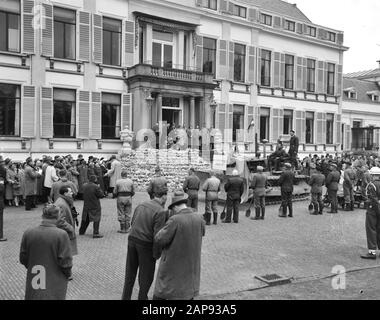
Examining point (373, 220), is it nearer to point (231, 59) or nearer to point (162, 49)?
point (162, 49)

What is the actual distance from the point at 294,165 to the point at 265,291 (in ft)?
46.1

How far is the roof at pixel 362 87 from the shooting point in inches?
1784

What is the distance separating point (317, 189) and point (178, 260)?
1121cm

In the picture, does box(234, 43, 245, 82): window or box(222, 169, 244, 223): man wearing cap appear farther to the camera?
box(234, 43, 245, 82): window

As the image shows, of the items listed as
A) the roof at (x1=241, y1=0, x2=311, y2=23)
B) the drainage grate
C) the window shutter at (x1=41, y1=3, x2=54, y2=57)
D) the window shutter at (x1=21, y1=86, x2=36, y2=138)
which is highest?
the roof at (x1=241, y1=0, x2=311, y2=23)

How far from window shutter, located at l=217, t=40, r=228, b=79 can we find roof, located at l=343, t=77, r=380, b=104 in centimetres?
1872

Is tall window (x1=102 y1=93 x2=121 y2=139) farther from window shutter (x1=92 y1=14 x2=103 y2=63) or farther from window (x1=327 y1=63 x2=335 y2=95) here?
window (x1=327 y1=63 x2=335 y2=95)

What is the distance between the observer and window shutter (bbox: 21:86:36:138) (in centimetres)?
2217

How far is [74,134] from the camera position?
78.5ft

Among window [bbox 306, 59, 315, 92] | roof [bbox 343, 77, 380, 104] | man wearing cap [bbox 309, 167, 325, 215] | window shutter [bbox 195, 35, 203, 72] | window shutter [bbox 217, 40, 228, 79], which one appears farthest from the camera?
roof [bbox 343, 77, 380, 104]

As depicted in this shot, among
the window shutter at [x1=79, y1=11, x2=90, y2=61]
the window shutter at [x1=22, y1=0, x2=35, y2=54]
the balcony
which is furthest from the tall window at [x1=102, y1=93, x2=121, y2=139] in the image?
the window shutter at [x1=22, y1=0, x2=35, y2=54]

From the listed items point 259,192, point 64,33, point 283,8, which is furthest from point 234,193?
point 283,8

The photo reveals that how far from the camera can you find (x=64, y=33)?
23.6 meters

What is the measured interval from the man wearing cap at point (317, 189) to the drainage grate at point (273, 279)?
8033 mm
